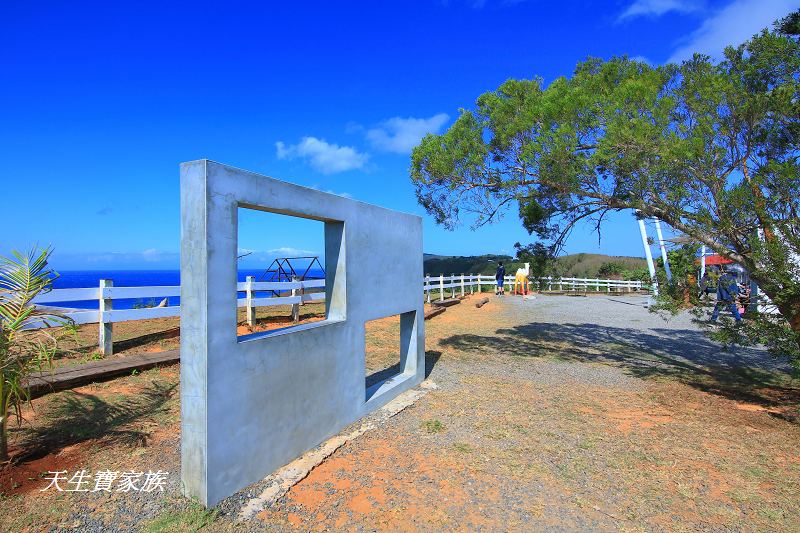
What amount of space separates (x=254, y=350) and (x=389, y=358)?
5.40 m

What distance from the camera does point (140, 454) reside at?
4.02 m

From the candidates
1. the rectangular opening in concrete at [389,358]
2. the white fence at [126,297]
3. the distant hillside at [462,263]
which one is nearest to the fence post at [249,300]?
the white fence at [126,297]

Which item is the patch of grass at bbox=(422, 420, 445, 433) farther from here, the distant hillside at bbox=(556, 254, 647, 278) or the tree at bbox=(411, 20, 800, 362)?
the distant hillside at bbox=(556, 254, 647, 278)

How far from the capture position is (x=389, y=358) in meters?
8.88

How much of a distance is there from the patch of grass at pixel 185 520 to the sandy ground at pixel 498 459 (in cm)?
1

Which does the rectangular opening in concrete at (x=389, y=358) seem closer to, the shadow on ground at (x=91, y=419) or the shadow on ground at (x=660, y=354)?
the shadow on ground at (x=660, y=354)

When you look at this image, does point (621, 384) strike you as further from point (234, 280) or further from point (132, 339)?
point (132, 339)

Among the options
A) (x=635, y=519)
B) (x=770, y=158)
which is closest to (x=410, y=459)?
(x=635, y=519)

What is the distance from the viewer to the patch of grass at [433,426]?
16.6 ft

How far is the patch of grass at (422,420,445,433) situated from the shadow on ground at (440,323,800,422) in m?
4.33

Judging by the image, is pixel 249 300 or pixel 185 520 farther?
pixel 249 300

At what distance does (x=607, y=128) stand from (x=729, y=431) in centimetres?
403

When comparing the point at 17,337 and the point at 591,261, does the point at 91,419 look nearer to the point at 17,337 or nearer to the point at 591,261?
the point at 17,337

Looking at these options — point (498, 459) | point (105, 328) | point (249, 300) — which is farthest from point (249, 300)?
point (498, 459)
